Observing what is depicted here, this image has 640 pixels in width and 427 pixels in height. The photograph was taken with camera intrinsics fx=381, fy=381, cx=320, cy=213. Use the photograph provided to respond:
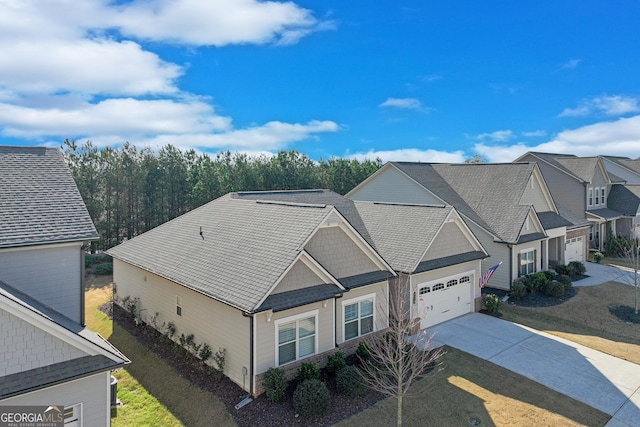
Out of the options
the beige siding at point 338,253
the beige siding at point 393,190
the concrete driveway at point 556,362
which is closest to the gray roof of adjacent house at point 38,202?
the beige siding at point 338,253

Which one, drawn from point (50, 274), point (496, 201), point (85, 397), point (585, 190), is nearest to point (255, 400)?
point (85, 397)

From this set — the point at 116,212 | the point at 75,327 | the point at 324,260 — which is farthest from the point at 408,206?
the point at 116,212

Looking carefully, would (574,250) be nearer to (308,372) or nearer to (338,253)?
(338,253)

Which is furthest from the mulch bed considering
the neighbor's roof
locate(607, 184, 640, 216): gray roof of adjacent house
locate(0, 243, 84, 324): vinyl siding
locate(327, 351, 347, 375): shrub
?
locate(607, 184, 640, 216): gray roof of adjacent house

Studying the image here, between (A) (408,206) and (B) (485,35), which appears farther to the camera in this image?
(A) (408,206)

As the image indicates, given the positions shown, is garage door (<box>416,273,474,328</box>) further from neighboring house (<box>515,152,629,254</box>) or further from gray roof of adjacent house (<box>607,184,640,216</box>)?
gray roof of adjacent house (<box>607,184,640,216</box>)

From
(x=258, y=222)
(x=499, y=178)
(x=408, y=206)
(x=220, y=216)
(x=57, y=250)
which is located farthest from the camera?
(x=499, y=178)

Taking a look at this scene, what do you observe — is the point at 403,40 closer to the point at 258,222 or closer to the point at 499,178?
the point at 258,222
